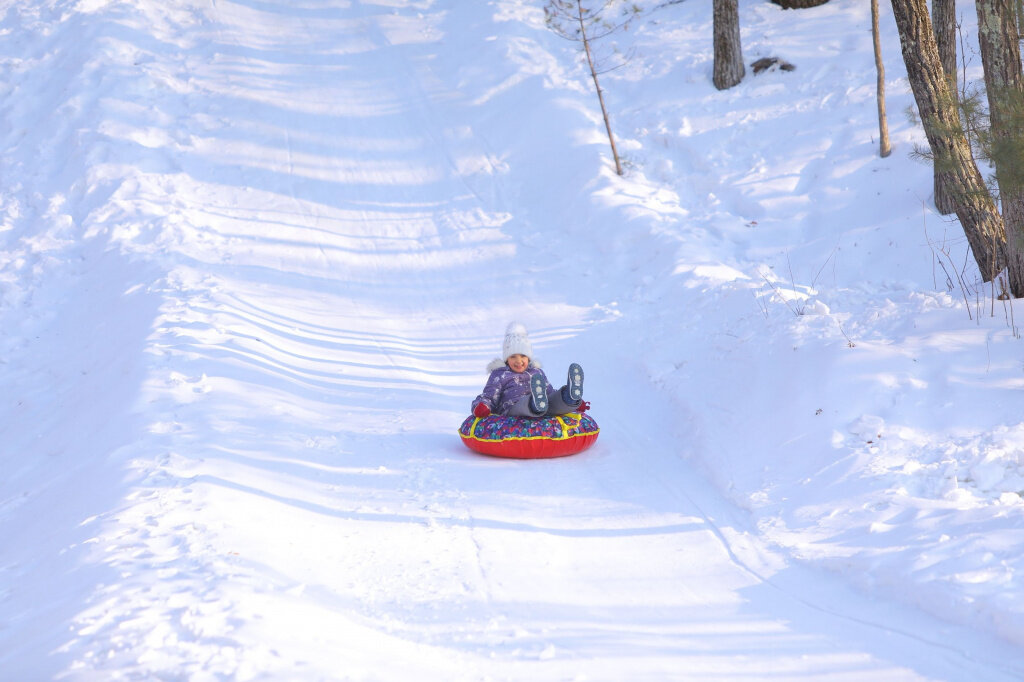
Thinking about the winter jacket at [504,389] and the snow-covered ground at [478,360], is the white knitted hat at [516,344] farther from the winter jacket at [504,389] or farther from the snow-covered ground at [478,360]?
the snow-covered ground at [478,360]

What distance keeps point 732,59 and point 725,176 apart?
2849 millimetres

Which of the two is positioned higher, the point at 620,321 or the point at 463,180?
the point at 463,180

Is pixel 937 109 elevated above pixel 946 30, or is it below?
below

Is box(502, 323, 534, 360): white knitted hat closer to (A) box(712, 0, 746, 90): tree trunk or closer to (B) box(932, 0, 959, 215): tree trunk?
(B) box(932, 0, 959, 215): tree trunk

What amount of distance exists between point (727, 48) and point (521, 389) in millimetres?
8981

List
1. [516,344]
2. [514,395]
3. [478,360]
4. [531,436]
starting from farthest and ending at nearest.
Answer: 1. [478,360]
2. [516,344]
3. [514,395]
4. [531,436]

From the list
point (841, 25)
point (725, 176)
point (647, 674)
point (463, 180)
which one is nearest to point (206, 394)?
point (647, 674)

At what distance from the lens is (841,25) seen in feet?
45.4

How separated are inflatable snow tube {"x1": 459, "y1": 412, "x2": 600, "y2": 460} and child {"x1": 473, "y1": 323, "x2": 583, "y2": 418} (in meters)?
0.10

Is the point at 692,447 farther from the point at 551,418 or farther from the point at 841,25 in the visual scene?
the point at 841,25

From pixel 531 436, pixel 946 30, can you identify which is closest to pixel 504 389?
pixel 531 436

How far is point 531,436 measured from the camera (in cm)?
646

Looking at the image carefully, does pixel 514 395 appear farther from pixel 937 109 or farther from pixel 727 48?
pixel 727 48

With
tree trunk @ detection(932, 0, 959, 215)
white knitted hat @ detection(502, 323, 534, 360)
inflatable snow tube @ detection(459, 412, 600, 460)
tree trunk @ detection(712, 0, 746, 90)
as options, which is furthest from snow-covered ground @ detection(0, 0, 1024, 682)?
tree trunk @ detection(932, 0, 959, 215)
